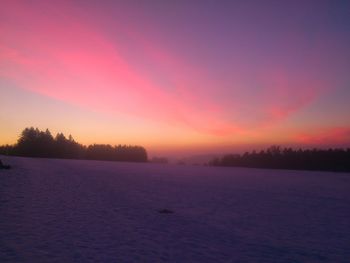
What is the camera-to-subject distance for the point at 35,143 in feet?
560

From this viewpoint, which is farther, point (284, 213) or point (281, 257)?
point (284, 213)

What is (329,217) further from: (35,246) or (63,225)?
(35,246)

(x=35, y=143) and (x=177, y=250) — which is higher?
(x=35, y=143)

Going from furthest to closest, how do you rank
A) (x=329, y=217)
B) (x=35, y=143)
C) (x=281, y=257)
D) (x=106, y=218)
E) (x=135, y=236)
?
(x=35, y=143) → (x=329, y=217) → (x=106, y=218) → (x=135, y=236) → (x=281, y=257)

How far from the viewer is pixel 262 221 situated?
19.6m

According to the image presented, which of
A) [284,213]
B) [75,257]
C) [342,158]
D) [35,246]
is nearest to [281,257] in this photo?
[75,257]

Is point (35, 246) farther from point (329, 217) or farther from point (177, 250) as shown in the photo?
point (329, 217)

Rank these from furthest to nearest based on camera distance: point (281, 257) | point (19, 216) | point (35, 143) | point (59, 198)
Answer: point (35, 143)
point (59, 198)
point (19, 216)
point (281, 257)

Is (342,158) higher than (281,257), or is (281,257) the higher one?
(342,158)

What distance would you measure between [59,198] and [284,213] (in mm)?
14604

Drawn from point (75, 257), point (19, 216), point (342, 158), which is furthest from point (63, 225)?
point (342, 158)

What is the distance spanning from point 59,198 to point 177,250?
1308cm

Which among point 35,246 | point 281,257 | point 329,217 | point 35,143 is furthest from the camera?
point 35,143

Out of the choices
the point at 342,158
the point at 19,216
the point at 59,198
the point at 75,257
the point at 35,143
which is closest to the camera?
the point at 75,257
